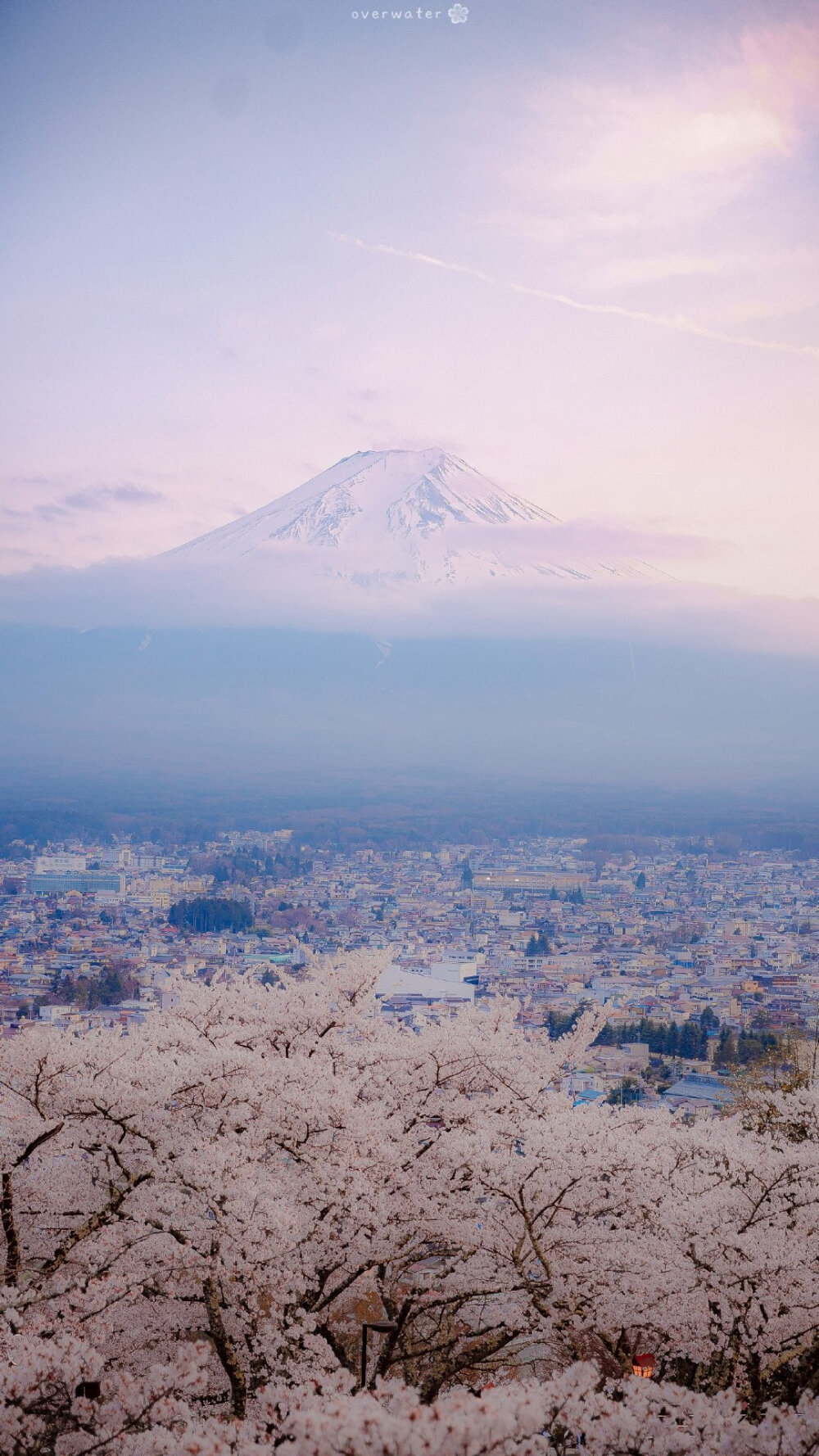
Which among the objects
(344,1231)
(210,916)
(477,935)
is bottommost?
(477,935)

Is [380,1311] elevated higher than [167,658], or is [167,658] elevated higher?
[167,658]

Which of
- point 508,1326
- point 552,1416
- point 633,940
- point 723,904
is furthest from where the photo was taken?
point 723,904

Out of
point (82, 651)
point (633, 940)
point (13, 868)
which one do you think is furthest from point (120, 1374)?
point (82, 651)

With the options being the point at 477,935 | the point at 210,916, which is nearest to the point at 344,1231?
the point at 210,916

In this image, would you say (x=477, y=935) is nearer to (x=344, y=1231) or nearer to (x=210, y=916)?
(x=210, y=916)

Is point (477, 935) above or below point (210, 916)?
below

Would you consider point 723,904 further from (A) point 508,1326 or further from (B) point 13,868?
(A) point 508,1326

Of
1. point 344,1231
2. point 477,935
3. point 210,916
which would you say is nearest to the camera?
point 344,1231
